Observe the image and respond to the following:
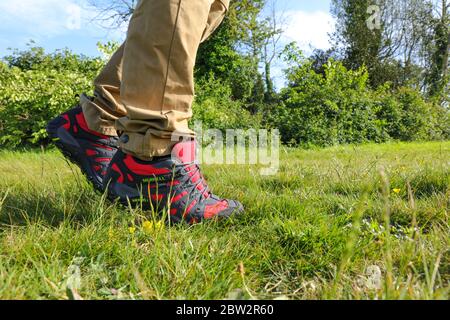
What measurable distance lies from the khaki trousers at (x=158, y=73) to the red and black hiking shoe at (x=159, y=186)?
0.04 m

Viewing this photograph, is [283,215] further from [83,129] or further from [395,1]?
[395,1]

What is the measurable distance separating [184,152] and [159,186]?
0.54 feet

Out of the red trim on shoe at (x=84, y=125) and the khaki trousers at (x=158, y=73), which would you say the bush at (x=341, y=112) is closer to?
the red trim on shoe at (x=84, y=125)

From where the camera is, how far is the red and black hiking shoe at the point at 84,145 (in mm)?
1688

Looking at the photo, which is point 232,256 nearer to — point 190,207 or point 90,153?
point 190,207

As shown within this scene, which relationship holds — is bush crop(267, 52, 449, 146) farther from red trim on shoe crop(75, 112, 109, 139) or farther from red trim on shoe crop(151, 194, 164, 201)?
red trim on shoe crop(151, 194, 164, 201)

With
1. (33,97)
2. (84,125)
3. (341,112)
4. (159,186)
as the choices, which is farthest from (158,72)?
(341,112)

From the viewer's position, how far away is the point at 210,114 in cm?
891

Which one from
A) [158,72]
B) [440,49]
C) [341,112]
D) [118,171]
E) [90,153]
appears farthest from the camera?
[440,49]

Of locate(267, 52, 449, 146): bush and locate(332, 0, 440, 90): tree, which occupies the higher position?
locate(332, 0, 440, 90): tree

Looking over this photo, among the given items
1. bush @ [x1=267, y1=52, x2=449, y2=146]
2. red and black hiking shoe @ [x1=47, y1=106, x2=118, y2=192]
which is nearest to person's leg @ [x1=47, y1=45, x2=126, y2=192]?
red and black hiking shoe @ [x1=47, y1=106, x2=118, y2=192]

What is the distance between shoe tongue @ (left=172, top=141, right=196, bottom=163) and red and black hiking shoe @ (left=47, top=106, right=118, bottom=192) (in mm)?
485

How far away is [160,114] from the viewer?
132 cm

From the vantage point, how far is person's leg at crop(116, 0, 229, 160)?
126 centimetres
